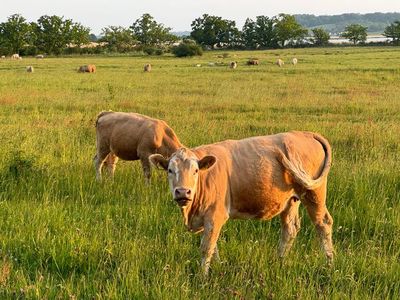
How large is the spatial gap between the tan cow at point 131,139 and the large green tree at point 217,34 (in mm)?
103314

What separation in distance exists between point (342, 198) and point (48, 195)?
407 cm

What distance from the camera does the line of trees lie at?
9158 centimetres

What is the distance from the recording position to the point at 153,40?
4262 inches

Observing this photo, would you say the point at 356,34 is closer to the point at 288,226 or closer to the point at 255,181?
the point at 288,226

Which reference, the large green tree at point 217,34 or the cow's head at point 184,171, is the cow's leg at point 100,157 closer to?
the cow's head at point 184,171

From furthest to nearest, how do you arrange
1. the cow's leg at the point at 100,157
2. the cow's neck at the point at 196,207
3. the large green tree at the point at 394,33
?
1. the large green tree at the point at 394,33
2. the cow's leg at the point at 100,157
3. the cow's neck at the point at 196,207

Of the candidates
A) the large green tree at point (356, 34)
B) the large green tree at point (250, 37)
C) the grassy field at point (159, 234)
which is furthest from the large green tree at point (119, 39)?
the grassy field at point (159, 234)

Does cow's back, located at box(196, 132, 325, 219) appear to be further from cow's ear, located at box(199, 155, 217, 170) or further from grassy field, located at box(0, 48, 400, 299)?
grassy field, located at box(0, 48, 400, 299)

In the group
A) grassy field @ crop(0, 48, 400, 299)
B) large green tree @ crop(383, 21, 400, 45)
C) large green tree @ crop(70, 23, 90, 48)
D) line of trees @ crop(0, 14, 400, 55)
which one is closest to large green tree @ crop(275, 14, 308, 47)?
line of trees @ crop(0, 14, 400, 55)

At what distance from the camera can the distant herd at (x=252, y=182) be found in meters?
4.55

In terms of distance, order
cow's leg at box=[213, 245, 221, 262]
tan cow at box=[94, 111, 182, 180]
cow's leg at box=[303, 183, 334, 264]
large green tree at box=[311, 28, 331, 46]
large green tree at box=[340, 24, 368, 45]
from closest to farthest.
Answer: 1. cow's leg at box=[213, 245, 221, 262]
2. cow's leg at box=[303, 183, 334, 264]
3. tan cow at box=[94, 111, 182, 180]
4. large green tree at box=[311, 28, 331, 46]
5. large green tree at box=[340, 24, 368, 45]

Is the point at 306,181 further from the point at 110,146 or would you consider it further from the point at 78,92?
the point at 78,92

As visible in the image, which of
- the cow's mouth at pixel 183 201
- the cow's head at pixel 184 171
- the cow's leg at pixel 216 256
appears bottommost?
the cow's leg at pixel 216 256

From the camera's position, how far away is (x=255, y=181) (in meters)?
4.89
